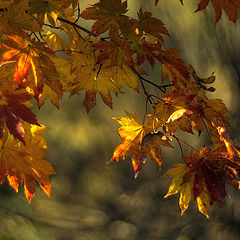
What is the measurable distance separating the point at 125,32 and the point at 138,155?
1.09ft

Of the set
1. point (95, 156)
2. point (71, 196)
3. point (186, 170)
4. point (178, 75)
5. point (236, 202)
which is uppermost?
point (178, 75)

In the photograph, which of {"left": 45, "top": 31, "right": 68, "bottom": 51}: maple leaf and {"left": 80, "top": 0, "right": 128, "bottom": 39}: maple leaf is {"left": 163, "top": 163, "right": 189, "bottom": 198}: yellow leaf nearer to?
{"left": 80, "top": 0, "right": 128, "bottom": 39}: maple leaf

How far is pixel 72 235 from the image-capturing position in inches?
68.2

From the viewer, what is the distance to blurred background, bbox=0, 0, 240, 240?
5.59ft

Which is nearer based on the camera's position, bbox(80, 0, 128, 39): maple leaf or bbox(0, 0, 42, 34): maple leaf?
bbox(0, 0, 42, 34): maple leaf

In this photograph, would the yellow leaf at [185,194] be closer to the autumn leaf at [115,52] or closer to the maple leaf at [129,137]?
the maple leaf at [129,137]

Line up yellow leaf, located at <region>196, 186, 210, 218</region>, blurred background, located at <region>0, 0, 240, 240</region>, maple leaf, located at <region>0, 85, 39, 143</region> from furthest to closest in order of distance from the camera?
blurred background, located at <region>0, 0, 240, 240</region>, yellow leaf, located at <region>196, 186, 210, 218</region>, maple leaf, located at <region>0, 85, 39, 143</region>

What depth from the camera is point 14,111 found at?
755 millimetres

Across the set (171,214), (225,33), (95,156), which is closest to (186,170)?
(95,156)

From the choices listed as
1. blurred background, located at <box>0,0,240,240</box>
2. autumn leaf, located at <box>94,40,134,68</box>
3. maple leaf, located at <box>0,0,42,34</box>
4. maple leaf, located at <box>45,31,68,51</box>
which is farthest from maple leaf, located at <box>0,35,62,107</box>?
blurred background, located at <box>0,0,240,240</box>

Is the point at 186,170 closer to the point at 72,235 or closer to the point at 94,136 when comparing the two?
the point at 94,136

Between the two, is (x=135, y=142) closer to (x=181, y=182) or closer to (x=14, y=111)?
(x=181, y=182)

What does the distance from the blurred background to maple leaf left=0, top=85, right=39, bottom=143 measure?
0.93m

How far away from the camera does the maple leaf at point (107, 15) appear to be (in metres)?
0.86
